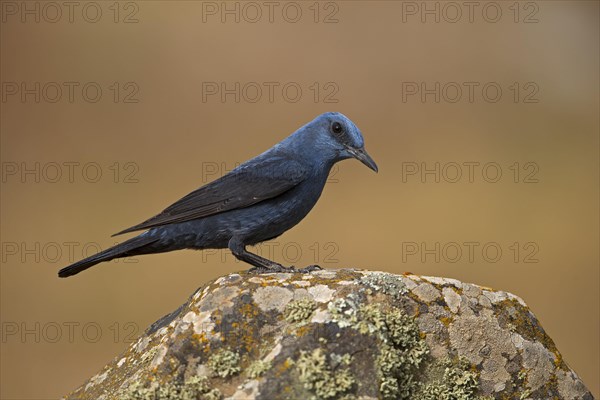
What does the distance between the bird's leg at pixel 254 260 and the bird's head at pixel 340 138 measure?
910 millimetres

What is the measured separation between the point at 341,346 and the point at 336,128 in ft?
6.56

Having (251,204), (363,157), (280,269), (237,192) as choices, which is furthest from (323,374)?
(363,157)

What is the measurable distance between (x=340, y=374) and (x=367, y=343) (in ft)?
0.80

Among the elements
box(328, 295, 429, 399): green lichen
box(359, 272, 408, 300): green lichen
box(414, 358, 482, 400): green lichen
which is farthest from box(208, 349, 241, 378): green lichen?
box(414, 358, 482, 400): green lichen

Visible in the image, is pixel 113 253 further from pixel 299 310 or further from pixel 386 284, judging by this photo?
pixel 386 284

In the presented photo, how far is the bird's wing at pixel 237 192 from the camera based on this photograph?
18.0ft

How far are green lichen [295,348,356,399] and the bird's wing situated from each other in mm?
1698

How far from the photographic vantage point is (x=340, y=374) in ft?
13.0

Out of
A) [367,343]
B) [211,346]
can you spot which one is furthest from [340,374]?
[211,346]

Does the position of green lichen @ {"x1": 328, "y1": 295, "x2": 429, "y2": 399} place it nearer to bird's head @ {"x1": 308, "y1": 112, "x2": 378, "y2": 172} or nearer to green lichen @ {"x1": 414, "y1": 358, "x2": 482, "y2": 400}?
green lichen @ {"x1": 414, "y1": 358, "x2": 482, "y2": 400}

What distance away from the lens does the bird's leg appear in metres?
4.98

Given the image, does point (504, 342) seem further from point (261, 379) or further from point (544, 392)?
point (261, 379)

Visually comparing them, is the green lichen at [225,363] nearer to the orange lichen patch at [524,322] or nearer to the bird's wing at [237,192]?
the bird's wing at [237,192]

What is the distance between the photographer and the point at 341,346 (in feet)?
13.4
